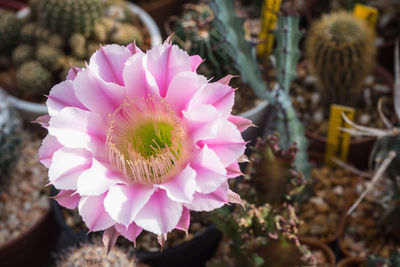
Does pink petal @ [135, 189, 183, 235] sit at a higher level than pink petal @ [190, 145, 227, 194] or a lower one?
lower

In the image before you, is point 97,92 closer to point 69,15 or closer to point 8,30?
point 69,15

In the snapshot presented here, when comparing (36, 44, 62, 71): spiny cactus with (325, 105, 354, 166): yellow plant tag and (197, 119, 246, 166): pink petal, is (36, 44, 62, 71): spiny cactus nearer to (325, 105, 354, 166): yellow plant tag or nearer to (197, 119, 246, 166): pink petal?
(325, 105, 354, 166): yellow plant tag

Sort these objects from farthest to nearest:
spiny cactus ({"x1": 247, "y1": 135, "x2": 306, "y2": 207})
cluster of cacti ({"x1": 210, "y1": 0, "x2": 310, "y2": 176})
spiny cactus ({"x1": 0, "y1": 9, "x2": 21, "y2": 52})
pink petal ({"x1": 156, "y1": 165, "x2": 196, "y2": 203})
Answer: spiny cactus ({"x1": 0, "y1": 9, "x2": 21, "y2": 52})
cluster of cacti ({"x1": 210, "y1": 0, "x2": 310, "y2": 176})
spiny cactus ({"x1": 247, "y1": 135, "x2": 306, "y2": 207})
pink petal ({"x1": 156, "y1": 165, "x2": 196, "y2": 203})

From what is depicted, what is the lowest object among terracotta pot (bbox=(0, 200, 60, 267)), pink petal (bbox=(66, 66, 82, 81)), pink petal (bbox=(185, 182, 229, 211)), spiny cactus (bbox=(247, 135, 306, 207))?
terracotta pot (bbox=(0, 200, 60, 267))

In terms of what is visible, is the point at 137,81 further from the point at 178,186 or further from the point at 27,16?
the point at 27,16

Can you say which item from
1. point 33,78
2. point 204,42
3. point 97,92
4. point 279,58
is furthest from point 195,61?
point 33,78

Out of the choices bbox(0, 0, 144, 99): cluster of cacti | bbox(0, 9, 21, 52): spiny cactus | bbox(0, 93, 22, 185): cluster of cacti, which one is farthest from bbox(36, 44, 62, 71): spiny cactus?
bbox(0, 93, 22, 185): cluster of cacti

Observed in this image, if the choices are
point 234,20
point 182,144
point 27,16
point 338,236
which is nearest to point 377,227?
point 338,236

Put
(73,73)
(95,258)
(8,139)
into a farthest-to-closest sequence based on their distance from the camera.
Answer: (8,139), (95,258), (73,73)
